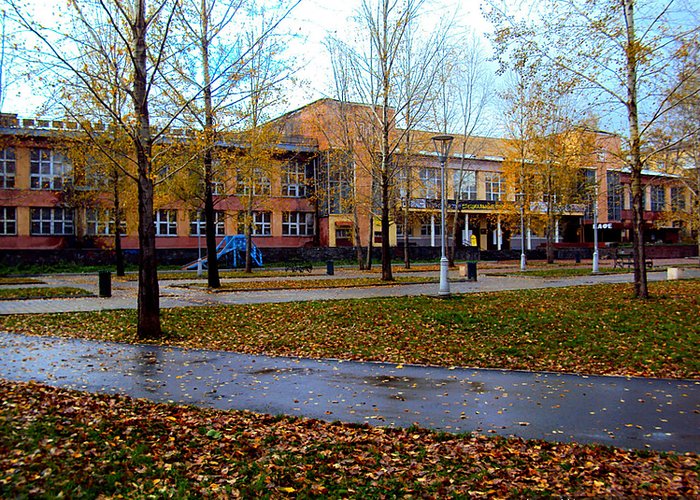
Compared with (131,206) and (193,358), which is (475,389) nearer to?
(193,358)

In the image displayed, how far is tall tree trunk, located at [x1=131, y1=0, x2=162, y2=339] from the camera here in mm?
11625

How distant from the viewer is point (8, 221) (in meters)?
43.3

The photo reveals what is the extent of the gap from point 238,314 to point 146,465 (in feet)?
34.6

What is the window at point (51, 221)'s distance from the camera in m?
44.1

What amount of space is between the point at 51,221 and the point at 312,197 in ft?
70.1

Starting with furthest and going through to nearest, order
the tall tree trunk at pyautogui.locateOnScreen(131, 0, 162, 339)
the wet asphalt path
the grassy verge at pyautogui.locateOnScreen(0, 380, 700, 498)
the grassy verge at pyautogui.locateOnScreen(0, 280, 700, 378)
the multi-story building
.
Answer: the multi-story building → the tall tree trunk at pyautogui.locateOnScreen(131, 0, 162, 339) → the grassy verge at pyautogui.locateOnScreen(0, 280, 700, 378) → the wet asphalt path → the grassy verge at pyautogui.locateOnScreen(0, 380, 700, 498)

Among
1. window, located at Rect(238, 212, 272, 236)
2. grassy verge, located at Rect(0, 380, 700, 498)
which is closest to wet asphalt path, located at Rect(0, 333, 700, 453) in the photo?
grassy verge, located at Rect(0, 380, 700, 498)

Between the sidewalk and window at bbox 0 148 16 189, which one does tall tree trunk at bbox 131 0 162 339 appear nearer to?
the sidewalk

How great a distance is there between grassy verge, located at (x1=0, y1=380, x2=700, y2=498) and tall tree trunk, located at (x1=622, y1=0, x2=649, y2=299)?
1232 cm

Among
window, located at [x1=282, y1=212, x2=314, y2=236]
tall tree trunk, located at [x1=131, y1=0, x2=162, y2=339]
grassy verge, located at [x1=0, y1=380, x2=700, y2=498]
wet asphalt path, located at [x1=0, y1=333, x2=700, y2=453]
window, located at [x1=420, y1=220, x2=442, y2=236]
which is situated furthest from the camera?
window, located at [x1=420, y1=220, x2=442, y2=236]

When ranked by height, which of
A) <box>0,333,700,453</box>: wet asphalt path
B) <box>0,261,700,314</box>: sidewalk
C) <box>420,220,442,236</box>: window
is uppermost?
<box>420,220,442,236</box>: window

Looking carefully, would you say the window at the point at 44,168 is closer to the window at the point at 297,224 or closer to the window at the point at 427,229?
the window at the point at 297,224

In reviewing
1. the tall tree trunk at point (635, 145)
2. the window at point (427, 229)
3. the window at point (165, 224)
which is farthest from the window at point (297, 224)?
the tall tree trunk at point (635, 145)

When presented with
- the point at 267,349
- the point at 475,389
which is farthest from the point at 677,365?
the point at 267,349
